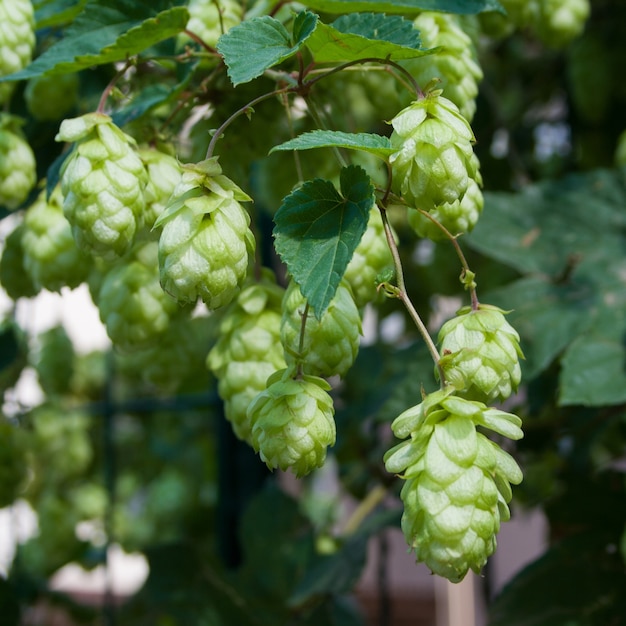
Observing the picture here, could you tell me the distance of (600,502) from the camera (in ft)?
4.83

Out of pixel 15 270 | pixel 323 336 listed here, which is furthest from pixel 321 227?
pixel 15 270

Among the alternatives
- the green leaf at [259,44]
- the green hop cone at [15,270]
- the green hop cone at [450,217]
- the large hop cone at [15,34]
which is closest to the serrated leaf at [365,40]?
the green leaf at [259,44]

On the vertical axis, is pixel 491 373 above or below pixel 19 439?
above

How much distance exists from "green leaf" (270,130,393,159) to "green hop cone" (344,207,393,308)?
0.17 metres

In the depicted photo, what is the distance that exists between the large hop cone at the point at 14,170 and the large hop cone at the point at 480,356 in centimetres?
54

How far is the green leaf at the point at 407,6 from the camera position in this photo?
91 cm

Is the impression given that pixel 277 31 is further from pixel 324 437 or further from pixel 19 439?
pixel 19 439

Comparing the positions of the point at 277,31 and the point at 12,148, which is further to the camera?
the point at 12,148

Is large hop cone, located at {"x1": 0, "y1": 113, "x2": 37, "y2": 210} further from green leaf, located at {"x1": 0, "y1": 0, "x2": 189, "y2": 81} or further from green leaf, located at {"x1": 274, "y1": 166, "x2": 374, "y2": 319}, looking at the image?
green leaf, located at {"x1": 274, "y1": 166, "x2": 374, "y2": 319}

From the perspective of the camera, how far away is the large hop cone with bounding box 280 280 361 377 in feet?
2.56

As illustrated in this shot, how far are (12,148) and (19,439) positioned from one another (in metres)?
0.67

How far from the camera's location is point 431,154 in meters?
0.72

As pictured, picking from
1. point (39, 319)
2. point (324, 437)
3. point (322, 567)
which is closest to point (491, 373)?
point (324, 437)

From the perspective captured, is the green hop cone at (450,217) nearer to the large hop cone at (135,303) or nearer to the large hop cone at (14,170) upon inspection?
the large hop cone at (135,303)
